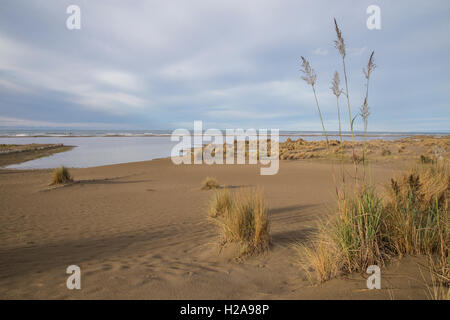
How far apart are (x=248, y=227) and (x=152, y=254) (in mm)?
1616

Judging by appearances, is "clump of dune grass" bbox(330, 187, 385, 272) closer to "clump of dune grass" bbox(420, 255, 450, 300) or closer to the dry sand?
the dry sand

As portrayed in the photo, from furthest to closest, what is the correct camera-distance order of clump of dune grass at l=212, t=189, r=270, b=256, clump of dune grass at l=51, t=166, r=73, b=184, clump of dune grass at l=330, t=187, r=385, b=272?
clump of dune grass at l=51, t=166, r=73, b=184, clump of dune grass at l=212, t=189, r=270, b=256, clump of dune grass at l=330, t=187, r=385, b=272

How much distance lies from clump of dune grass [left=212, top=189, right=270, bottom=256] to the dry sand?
0.66ft

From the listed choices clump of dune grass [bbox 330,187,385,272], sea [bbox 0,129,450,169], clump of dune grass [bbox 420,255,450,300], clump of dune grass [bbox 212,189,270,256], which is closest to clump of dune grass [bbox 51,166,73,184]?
sea [bbox 0,129,450,169]

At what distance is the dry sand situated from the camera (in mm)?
2725

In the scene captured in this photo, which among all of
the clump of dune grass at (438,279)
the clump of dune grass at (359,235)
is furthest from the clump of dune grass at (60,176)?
the clump of dune grass at (438,279)

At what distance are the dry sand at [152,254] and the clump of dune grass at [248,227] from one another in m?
0.20

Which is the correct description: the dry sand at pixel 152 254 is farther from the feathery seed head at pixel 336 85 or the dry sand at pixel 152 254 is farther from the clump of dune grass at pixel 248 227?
the feathery seed head at pixel 336 85

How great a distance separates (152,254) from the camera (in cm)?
410

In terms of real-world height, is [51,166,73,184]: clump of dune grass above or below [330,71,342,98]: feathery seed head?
below

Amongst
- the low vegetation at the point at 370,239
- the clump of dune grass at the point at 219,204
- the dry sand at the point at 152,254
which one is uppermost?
the low vegetation at the point at 370,239

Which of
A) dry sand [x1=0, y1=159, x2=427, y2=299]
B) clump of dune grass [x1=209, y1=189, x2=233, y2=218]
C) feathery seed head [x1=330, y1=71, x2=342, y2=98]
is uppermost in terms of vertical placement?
feathery seed head [x1=330, y1=71, x2=342, y2=98]

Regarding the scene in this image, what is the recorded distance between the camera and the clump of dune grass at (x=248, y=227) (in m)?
3.87
